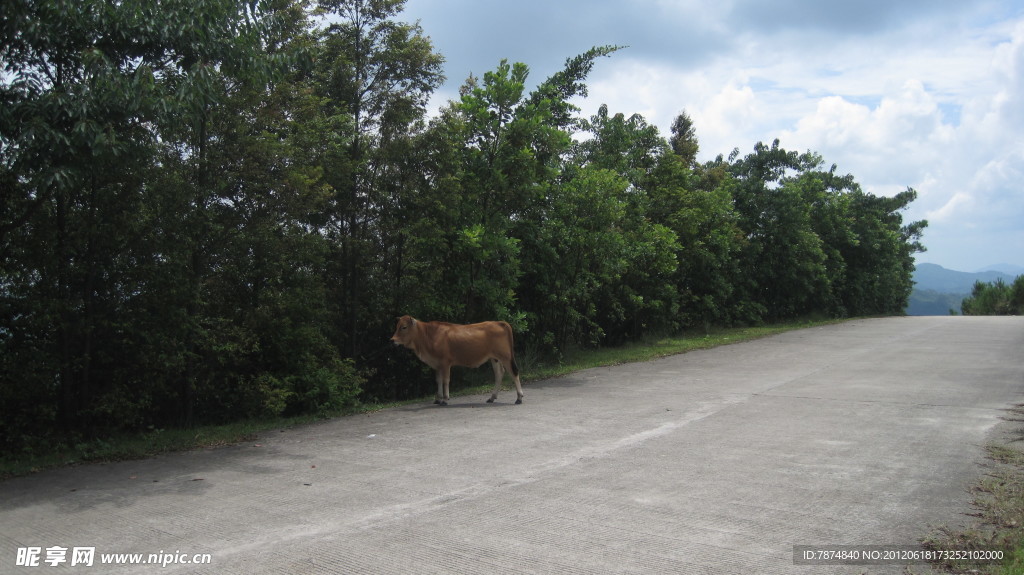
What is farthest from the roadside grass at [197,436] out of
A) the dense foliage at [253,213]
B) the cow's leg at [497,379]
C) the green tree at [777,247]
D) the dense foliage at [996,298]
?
the dense foliage at [996,298]

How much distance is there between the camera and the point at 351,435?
29.9 feet

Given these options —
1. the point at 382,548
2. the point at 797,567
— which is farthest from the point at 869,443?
the point at 382,548

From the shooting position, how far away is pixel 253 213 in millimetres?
10469

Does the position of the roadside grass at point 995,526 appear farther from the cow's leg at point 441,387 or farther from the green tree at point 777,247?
the green tree at point 777,247

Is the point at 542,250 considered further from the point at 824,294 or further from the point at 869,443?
the point at 824,294

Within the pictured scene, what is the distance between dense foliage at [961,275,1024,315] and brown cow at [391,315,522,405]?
43670 millimetres

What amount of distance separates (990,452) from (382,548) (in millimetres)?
6410

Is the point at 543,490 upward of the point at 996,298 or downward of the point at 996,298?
downward

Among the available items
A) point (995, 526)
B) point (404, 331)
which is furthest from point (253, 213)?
point (995, 526)

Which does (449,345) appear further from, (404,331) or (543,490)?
(543,490)

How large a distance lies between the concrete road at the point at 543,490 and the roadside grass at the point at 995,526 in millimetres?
152

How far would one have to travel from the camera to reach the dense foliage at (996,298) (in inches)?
1743

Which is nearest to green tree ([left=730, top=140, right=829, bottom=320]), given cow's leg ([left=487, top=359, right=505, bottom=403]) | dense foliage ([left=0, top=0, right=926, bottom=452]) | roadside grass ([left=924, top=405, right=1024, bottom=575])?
dense foliage ([left=0, top=0, right=926, bottom=452])

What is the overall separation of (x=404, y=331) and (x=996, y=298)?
158ft
